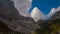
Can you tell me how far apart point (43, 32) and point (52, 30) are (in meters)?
1.40

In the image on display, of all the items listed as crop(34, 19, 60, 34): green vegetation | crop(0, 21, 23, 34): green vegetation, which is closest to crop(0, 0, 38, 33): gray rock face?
crop(0, 21, 23, 34): green vegetation

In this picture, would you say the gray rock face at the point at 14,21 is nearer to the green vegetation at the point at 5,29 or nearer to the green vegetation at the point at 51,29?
the green vegetation at the point at 5,29

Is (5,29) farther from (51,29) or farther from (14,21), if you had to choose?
(51,29)

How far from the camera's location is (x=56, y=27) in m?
16.7

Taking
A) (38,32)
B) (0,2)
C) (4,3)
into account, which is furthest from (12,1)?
(38,32)

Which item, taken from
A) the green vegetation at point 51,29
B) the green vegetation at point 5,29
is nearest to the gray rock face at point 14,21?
the green vegetation at point 5,29

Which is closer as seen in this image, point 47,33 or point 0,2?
point 47,33

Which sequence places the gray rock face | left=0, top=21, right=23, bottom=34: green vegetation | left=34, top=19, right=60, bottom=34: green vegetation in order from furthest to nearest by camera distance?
the gray rock face
left=34, top=19, right=60, bottom=34: green vegetation
left=0, top=21, right=23, bottom=34: green vegetation

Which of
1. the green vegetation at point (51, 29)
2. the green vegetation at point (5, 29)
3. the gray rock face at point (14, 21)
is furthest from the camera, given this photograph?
the gray rock face at point (14, 21)

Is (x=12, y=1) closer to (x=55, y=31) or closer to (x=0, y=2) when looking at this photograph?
(x=0, y=2)

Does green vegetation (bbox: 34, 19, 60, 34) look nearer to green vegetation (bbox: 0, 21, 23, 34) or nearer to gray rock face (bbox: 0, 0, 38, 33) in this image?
gray rock face (bbox: 0, 0, 38, 33)

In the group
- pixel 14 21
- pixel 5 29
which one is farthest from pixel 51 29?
pixel 14 21

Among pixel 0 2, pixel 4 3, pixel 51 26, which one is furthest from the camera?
pixel 4 3

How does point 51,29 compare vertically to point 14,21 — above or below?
below
